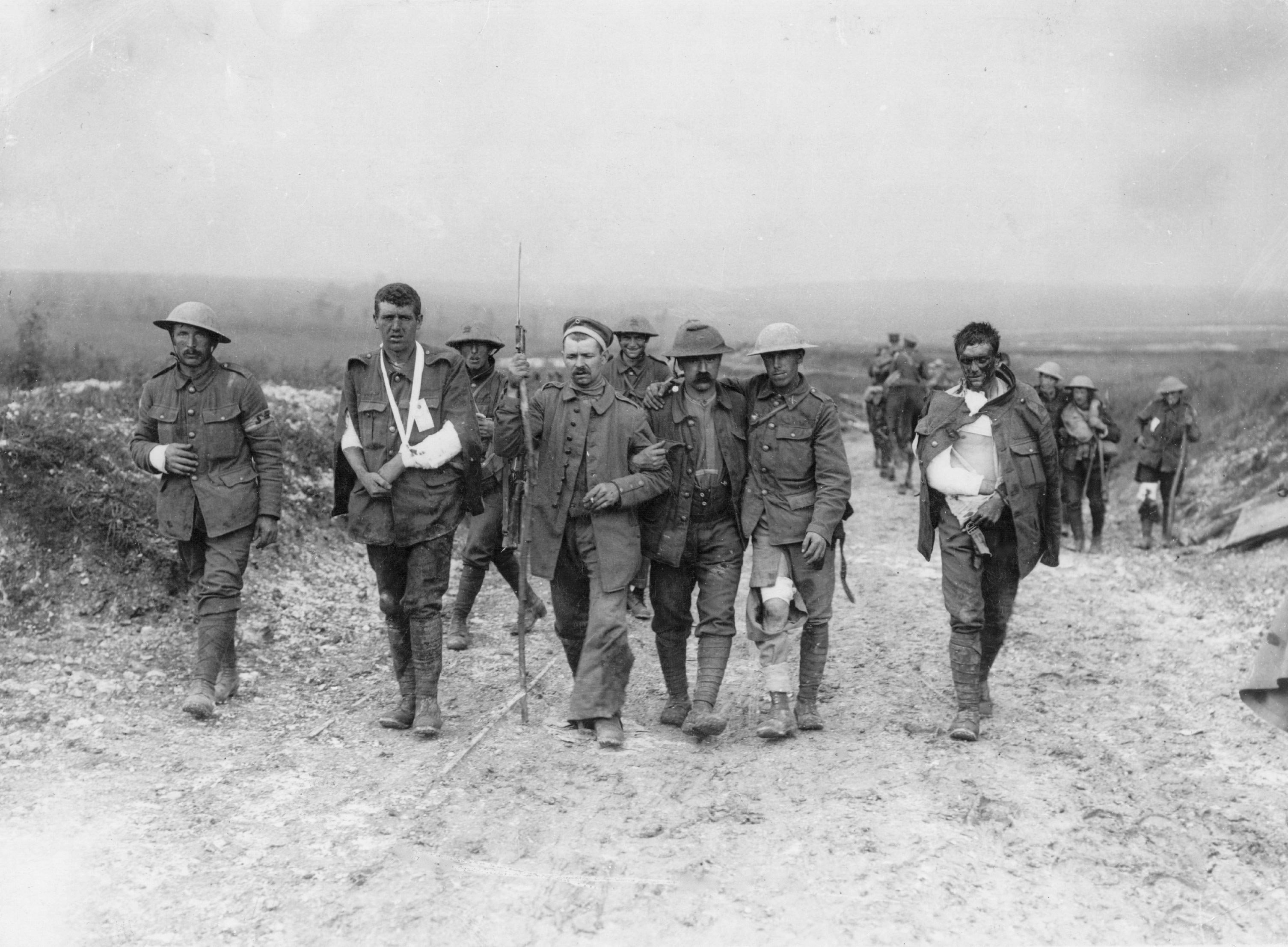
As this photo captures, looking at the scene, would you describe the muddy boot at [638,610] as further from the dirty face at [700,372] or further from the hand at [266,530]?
the hand at [266,530]

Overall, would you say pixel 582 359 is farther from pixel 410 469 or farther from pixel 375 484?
pixel 375 484

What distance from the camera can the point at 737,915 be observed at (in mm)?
4148

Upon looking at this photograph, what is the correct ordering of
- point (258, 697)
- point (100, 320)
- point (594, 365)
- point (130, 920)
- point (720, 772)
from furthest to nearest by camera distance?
point (100, 320), point (258, 697), point (594, 365), point (720, 772), point (130, 920)

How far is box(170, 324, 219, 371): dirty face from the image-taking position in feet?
20.6

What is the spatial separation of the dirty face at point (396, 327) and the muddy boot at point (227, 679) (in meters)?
1.83

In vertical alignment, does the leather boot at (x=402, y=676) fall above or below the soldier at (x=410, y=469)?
below

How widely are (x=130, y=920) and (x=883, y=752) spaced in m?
3.43

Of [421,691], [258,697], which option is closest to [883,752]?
[421,691]

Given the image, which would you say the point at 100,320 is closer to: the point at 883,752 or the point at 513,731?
the point at 513,731

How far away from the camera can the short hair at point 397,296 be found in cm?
596

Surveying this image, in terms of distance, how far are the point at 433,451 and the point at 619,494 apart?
35.9 inches

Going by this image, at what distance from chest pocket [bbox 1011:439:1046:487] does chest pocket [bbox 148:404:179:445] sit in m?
4.24

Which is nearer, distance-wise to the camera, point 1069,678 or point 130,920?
point 130,920

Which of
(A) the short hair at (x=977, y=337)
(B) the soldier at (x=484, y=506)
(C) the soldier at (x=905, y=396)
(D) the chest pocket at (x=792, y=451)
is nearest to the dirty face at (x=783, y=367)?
(D) the chest pocket at (x=792, y=451)
